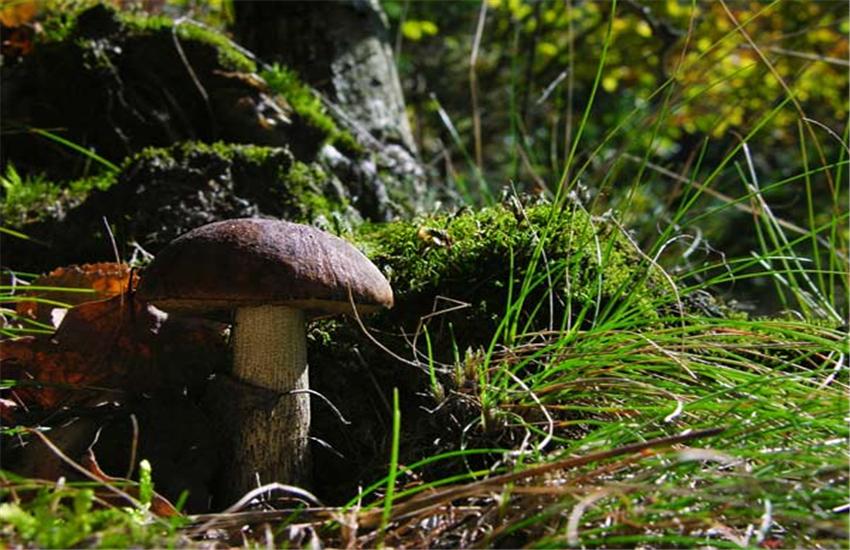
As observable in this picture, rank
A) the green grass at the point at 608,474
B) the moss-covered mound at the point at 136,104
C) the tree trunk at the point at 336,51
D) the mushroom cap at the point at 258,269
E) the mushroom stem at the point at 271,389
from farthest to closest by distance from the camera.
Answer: the tree trunk at the point at 336,51, the moss-covered mound at the point at 136,104, the mushroom stem at the point at 271,389, the mushroom cap at the point at 258,269, the green grass at the point at 608,474

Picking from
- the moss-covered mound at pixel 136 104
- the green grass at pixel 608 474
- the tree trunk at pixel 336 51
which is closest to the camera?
the green grass at pixel 608 474

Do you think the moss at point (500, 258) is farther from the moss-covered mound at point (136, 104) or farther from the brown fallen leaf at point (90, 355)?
the moss-covered mound at point (136, 104)

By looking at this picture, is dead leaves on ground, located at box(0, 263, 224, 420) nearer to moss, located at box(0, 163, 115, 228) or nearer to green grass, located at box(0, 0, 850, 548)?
green grass, located at box(0, 0, 850, 548)

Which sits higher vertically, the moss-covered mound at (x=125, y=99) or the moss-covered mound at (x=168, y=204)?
the moss-covered mound at (x=125, y=99)

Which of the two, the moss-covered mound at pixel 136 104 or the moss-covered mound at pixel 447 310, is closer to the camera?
the moss-covered mound at pixel 447 310

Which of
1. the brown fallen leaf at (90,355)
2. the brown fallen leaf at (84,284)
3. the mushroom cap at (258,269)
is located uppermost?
the mushroom cap at (258,269)

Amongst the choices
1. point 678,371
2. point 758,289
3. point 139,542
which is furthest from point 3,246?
point 758,289

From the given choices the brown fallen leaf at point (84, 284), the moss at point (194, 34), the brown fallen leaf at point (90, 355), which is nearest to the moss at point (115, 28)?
the moss at point (194, 34)

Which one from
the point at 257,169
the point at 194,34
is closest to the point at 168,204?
the point at 257,169
